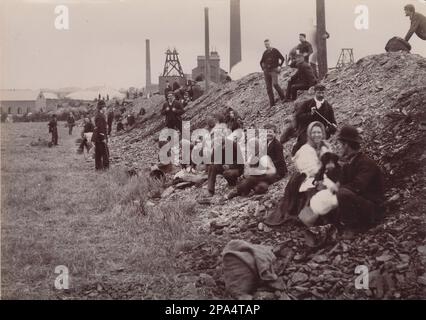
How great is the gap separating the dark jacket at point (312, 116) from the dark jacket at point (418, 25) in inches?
107

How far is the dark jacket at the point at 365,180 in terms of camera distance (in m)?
6.37

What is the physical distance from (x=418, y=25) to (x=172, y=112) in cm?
683

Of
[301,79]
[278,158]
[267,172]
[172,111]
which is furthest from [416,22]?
[172,111]

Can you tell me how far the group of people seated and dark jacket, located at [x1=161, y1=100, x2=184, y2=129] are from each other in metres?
4.07

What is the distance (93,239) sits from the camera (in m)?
7.66

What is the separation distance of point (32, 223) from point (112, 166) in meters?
5.68

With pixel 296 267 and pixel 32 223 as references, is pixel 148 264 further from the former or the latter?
pixel 32 223

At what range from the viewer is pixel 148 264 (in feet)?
21.4

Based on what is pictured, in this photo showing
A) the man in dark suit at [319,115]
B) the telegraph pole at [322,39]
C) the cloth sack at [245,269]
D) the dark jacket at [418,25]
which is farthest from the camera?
the telegraph pole at [322,39]

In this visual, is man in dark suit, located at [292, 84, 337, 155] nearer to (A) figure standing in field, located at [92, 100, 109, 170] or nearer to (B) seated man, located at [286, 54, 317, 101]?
(B) seated man, located at [286, 54, 317, 101]

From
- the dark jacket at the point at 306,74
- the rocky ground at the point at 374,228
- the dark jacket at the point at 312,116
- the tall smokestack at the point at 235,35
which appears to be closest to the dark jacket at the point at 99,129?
the rocky ground at the point at 374,228

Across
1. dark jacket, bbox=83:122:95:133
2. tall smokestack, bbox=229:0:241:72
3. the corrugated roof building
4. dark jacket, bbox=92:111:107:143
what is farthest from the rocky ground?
the corrugated roof building

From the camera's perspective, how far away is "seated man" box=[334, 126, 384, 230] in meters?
6.36

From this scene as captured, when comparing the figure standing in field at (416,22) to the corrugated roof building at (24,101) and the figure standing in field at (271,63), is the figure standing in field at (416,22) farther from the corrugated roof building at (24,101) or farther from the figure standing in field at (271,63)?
the corrugated roof building at (24,101)
